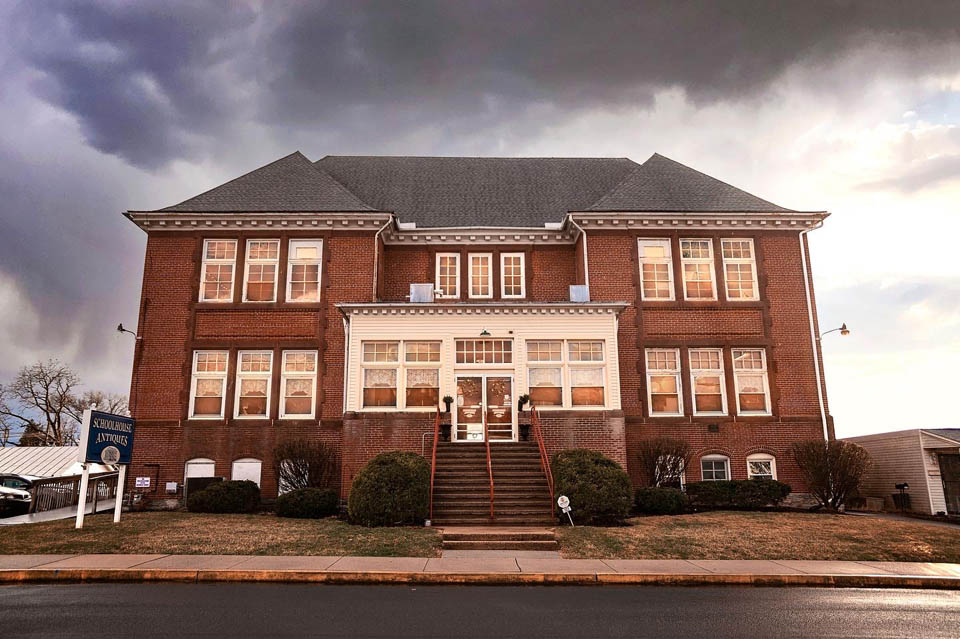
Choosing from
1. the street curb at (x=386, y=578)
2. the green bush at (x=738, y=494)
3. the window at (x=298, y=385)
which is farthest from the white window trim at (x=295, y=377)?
the green bush at (x=738, y=494)

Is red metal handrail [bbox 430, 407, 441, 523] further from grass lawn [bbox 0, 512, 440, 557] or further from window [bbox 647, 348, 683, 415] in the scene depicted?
window [bbox 647, 348, 683, 415]

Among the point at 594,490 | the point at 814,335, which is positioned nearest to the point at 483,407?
the point at 594,490

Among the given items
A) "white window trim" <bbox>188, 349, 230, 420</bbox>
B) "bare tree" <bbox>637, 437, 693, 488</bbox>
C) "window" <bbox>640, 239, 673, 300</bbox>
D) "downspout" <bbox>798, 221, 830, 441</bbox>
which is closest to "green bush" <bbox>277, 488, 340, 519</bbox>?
"white window trim" <bbox>188, 349, 230, 420</bbox>

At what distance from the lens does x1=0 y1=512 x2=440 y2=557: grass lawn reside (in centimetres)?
1227

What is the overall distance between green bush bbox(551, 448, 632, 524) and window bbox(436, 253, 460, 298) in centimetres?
974

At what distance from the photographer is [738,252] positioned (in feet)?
78.4

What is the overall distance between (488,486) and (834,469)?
11.0 metres

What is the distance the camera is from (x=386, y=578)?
34.1 feet

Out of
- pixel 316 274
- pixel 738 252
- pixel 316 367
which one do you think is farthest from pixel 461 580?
pixel 738 252

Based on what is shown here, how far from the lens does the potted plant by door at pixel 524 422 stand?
19531 mm

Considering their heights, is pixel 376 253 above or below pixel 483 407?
above

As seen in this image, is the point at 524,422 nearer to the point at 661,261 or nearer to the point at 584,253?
the point at 584,253

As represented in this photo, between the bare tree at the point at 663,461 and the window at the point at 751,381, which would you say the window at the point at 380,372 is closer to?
the bare tree at the point at 663,461

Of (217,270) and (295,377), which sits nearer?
(295,377)
